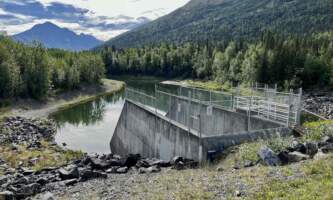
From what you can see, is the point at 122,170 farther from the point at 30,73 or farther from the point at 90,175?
the point at 30,73

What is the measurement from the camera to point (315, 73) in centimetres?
7000

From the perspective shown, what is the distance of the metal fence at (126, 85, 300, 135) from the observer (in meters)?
20.6

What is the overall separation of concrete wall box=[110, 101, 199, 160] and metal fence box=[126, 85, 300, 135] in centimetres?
80

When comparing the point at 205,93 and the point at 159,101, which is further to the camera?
the point at 205,93

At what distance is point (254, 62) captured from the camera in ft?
254

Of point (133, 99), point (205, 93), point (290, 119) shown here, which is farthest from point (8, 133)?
point (290, 119)

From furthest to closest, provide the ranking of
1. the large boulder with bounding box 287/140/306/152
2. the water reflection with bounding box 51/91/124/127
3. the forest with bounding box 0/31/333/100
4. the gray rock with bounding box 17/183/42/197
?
1. the forest with bounding box 0/31/333/100
2. the water reflection with bounding box 51/91/124/127
3. the gray rock with bounding box 17/183/42/197
4. the large boulder with bounding box 287/140/306/152

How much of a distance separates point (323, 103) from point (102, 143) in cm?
3555

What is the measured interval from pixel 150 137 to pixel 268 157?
542 inches

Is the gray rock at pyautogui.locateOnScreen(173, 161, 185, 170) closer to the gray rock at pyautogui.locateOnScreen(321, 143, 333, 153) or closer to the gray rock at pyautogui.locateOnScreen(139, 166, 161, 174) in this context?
the gray rock at pyautogui.locateOnScreen(139, 166, 161, 174)

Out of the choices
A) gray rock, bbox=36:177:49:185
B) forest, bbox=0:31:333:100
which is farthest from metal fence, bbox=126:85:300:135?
forest, bbox=0:31:333:100

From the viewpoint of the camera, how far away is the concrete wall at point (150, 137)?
19875 millimetres

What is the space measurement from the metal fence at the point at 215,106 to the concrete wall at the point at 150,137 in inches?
31.6

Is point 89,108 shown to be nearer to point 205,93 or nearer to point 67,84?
point 67,84
